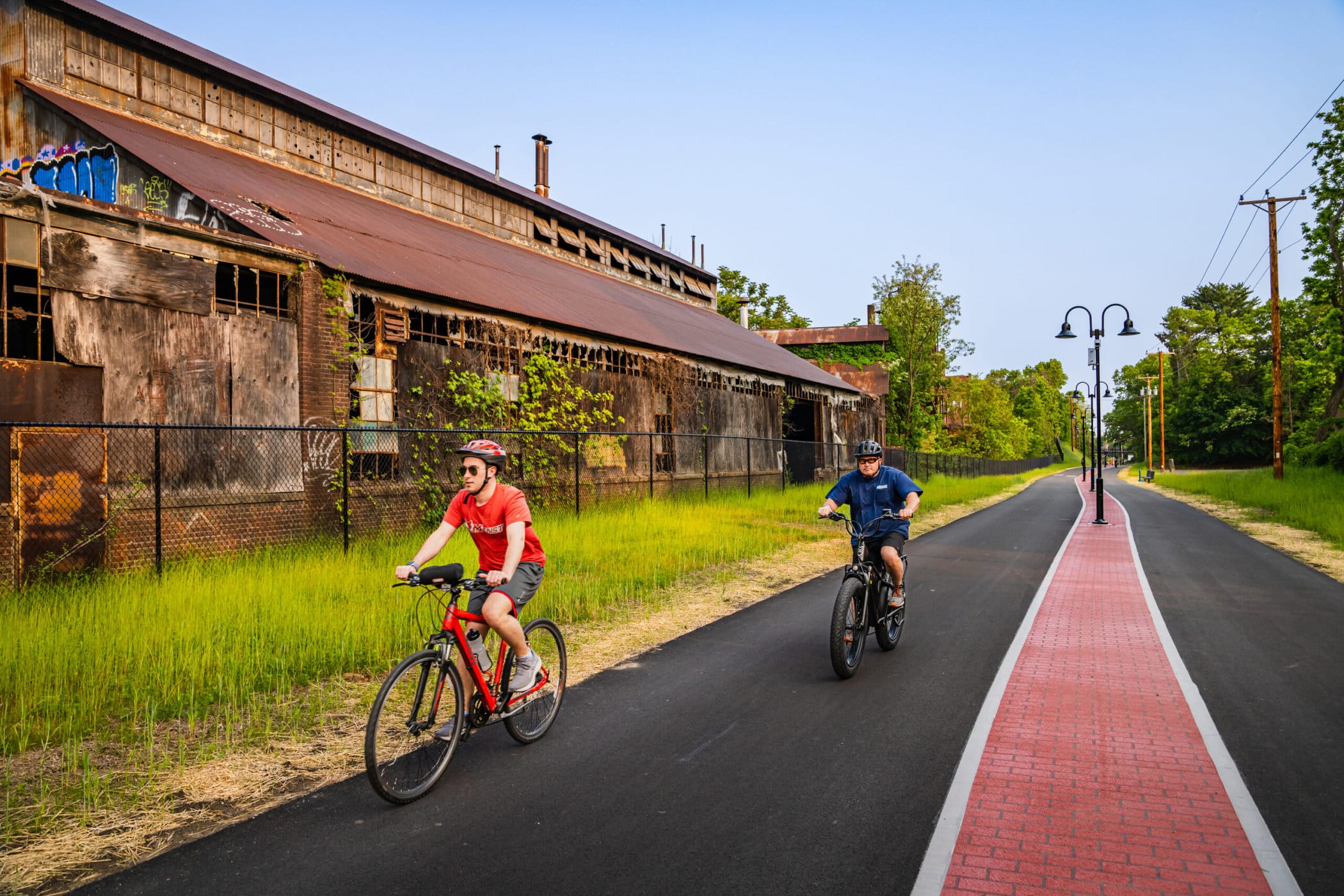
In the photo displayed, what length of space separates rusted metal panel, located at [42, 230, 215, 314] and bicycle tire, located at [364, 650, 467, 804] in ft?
28.7

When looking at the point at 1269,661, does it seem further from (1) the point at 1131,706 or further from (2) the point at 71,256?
(2) the point at 71,256

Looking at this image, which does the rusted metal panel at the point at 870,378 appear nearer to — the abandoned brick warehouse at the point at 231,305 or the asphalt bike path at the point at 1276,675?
the abandoned brick warehouse at the point at 231,305

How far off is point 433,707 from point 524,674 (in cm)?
71

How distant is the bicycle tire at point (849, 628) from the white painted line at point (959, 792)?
3.60 ft

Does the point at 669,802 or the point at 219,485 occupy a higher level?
the point at 219,485

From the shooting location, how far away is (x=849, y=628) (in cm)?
712

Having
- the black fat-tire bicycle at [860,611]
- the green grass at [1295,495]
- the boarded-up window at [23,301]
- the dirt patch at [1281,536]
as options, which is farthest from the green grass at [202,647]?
the green grass at [1295,495]

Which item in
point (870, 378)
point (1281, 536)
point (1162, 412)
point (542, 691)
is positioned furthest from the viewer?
point (1162, 412)

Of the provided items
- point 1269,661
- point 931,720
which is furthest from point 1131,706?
point 1269,661

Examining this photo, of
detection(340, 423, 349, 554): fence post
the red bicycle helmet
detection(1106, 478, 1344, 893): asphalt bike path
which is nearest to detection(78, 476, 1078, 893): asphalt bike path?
detection(1106, 478, 1344, 893): asphalt bike path

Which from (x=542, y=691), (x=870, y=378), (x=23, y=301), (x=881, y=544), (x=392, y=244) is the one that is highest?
(x=392, y=244)

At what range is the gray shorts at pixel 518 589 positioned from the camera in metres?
5.02

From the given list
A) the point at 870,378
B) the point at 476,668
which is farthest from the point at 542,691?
the point at 870,378

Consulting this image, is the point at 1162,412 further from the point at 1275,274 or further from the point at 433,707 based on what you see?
the point at 433,707
